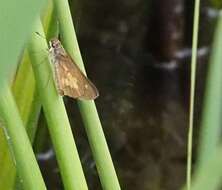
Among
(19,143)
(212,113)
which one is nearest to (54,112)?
(19,143)

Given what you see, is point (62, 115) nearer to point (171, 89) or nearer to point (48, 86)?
point (48, 86)

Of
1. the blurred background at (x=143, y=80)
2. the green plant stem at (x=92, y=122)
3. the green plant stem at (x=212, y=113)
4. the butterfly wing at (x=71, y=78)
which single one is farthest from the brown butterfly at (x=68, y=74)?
the blurred background at (x=143, y=80)

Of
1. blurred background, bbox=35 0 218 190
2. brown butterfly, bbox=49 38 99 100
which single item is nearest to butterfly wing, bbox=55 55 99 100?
brown butterfly, bbox=49 38 99 100

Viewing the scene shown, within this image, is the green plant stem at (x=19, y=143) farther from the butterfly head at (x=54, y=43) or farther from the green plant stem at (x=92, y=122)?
the butterfly head at (x=54, y=43)

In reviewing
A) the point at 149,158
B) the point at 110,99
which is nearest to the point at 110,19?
the point at 110,99

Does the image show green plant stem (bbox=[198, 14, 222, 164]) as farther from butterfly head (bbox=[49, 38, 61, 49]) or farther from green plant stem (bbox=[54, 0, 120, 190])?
butterfly head (bbox=[49, 38, 61, 49])
